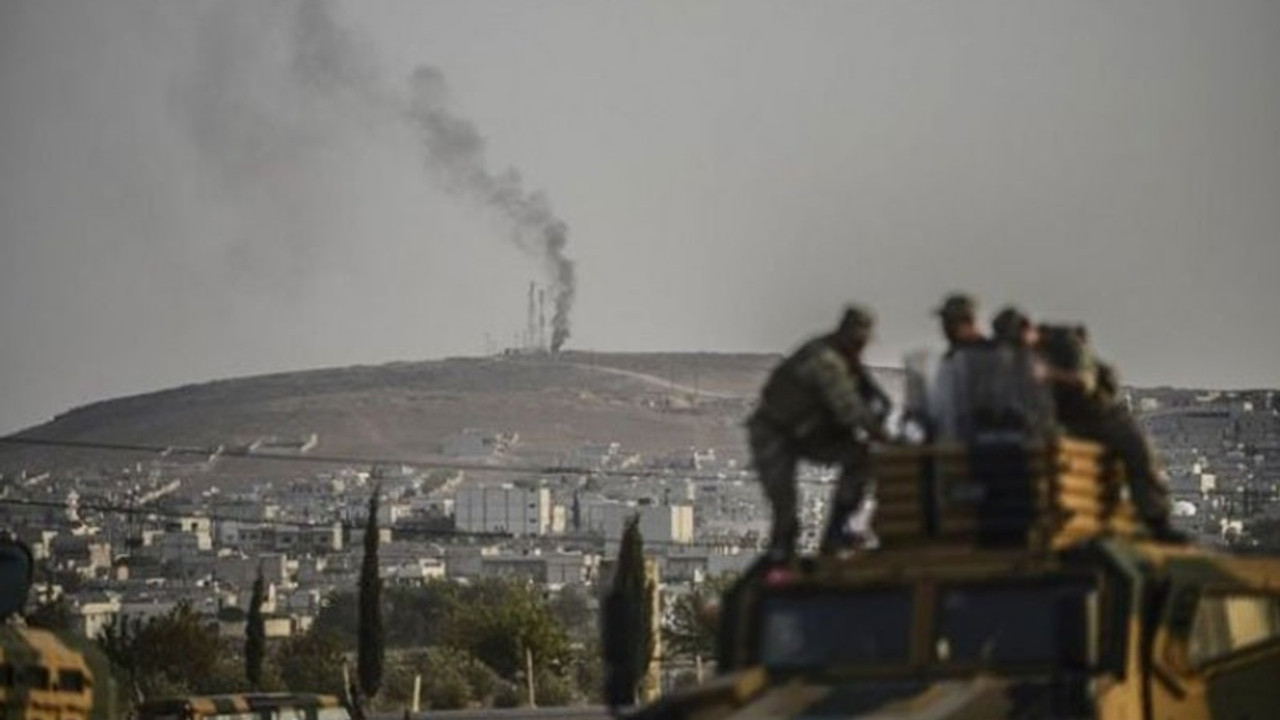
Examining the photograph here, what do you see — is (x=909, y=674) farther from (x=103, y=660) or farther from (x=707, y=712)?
(x=103, y=660)

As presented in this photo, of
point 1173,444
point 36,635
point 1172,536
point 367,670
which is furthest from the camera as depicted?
point 1173,444

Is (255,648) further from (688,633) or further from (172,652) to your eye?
(688,633)

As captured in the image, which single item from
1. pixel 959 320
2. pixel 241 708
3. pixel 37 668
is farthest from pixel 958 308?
pixel 241 708

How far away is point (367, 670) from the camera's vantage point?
3718 inches

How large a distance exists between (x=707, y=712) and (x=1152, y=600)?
2.22 metres

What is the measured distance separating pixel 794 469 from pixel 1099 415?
1.58 m

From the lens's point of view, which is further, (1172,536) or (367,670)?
(367,670)

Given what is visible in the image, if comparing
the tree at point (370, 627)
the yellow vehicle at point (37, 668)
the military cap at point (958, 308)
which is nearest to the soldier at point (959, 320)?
the military cap at point (958, 308)

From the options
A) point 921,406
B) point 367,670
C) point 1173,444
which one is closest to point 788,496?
point 921,406

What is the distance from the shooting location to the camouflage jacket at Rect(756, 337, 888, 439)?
23547mm

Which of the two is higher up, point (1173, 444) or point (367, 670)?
point (1173, 444)

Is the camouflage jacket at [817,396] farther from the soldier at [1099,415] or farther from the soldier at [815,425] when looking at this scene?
the soldier at [1099,415]

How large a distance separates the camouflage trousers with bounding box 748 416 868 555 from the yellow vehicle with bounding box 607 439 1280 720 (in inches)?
27.5

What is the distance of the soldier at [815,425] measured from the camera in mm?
23594
